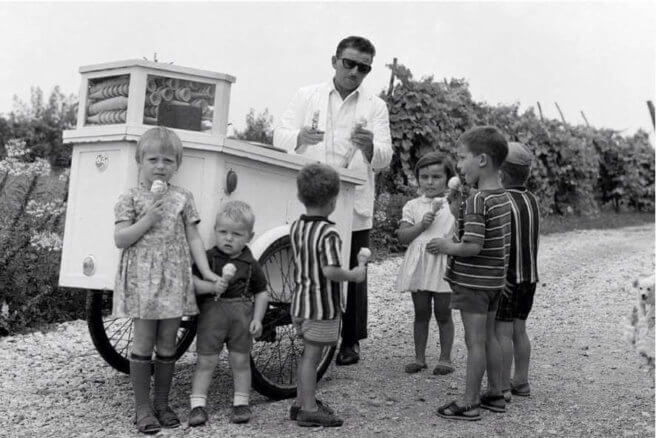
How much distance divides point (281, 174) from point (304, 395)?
1.12 metres

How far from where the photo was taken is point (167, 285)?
3.46 metres

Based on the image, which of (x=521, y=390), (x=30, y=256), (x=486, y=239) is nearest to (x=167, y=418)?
(x=486, y=239)

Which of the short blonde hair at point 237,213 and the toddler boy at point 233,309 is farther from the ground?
the short blonde hair at point 237,213

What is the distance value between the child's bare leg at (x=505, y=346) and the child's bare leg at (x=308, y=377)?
1051mm

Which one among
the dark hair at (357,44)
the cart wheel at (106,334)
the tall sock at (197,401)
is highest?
the dark hair at (357,44)

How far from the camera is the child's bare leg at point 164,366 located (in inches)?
141

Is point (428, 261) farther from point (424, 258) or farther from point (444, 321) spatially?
point (444, 321)

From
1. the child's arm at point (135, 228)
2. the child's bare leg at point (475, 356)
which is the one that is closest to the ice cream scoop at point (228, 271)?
the child's arm at point (135, 228)

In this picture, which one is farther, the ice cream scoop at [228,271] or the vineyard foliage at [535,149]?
the vineyard foliage at [535,149]

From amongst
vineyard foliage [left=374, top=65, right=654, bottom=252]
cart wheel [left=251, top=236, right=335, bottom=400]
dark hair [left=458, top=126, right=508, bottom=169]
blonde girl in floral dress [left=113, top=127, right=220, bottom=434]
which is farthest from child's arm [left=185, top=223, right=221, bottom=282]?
vineyard foliage [left=374, top=65, right=654, bottom=252]

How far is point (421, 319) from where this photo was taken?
480 cm

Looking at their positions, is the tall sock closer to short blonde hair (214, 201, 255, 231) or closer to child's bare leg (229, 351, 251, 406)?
child's bare leg (229, 351, 251, 406)

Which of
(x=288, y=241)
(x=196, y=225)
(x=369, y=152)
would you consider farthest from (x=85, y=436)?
(x=369, y=152)

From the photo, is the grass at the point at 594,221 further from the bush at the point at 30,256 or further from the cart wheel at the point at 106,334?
the cart wheel at the point at 106,334
